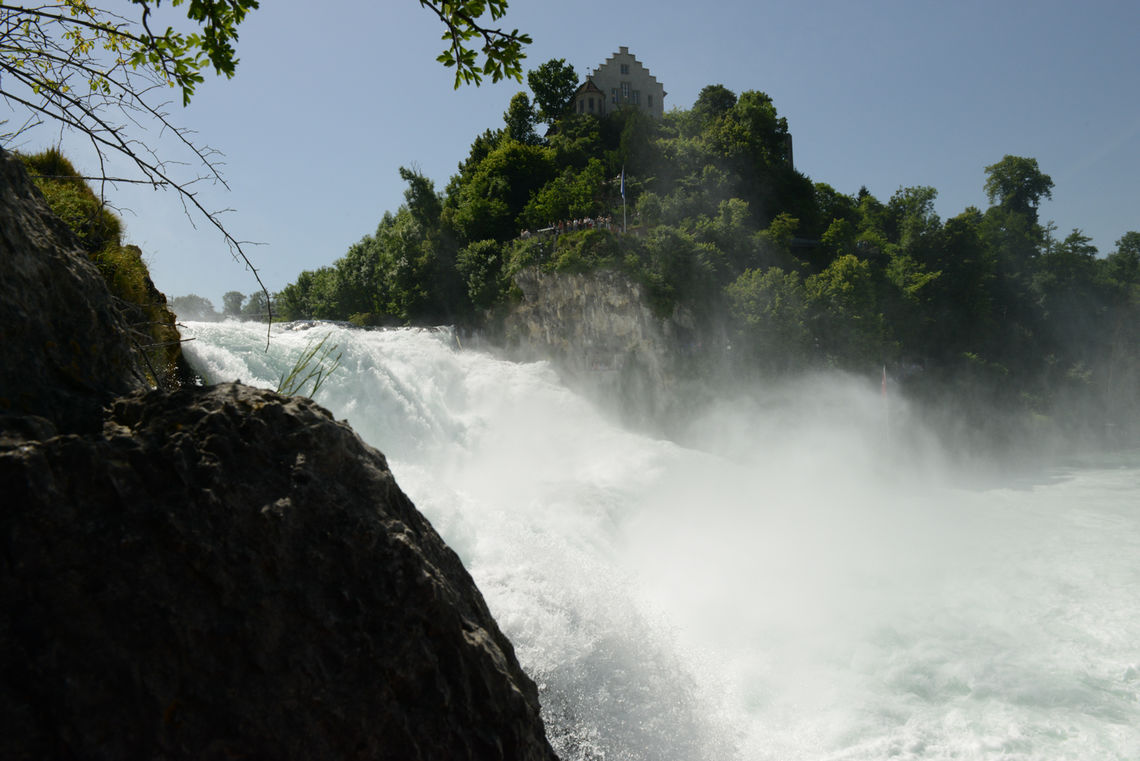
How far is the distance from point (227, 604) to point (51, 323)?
3.57 ft

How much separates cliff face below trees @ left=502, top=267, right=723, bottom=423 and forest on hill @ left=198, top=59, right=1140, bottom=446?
1.93 ft

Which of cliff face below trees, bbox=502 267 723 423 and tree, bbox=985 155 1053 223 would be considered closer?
cliff face below trees, bbox=502 267 723 423

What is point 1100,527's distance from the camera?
53.0 ft

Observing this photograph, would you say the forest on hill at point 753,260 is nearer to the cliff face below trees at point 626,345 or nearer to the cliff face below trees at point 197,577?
the cliff face below trees at point 626,345

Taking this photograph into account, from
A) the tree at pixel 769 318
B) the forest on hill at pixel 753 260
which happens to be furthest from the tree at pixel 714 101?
the tree at pixel 769 318

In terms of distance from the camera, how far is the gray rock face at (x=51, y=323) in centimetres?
184

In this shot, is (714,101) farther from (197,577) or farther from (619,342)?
(197,577)

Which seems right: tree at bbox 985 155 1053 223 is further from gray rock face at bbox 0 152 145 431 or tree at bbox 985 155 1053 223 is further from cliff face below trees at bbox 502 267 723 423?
gray rock face at bbox 0 152 145 431

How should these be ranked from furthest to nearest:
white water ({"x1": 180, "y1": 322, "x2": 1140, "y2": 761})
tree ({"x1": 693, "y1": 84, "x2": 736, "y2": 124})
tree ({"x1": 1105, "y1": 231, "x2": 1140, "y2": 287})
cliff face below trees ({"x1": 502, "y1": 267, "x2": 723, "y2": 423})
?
tree ({"x1": 1105, "y1": 231, "x2": 1140, "y2": 287}), tree ({"x1": 693, "y1": 84, "x2": 736, "y2": 124}), cliff face below trees ({"x1": 502, "y1": 267, "x2": 723, "y2": 423}), white water ({"x1": 180, "y1": 322, "x2": 1140, "y2": 761})

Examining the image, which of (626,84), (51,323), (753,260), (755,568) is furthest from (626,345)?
(626,84)

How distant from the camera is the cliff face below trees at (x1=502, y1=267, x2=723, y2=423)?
2239 centimetres

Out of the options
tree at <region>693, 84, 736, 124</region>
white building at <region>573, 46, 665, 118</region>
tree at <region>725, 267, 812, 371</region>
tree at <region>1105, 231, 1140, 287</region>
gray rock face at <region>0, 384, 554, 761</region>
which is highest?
white building at <region>573, 46, 665, 118</region>

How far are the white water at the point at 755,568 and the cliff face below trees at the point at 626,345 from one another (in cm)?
113

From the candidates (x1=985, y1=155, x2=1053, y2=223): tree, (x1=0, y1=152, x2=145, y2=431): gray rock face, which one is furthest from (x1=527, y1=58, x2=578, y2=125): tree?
(x1=0, y1=152, x2=145, y2=431): gray rock face
